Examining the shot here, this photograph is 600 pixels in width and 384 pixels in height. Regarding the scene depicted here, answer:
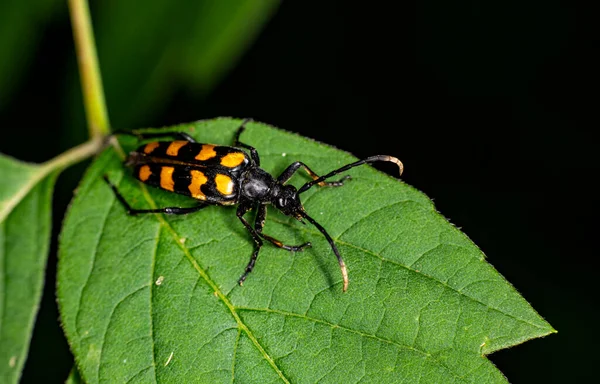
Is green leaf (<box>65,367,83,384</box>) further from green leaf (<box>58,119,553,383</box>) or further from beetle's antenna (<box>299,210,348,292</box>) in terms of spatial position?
beetle's antenna (<box>299,210,348,292</box>)

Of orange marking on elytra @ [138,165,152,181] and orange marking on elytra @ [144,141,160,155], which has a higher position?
orange marking on elytra @ [138,165,152,181]

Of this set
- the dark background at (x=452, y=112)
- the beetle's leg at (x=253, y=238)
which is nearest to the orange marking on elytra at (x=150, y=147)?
the beetle's leg at (x=253, y=238)

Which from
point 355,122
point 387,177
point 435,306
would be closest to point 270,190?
point 387,177

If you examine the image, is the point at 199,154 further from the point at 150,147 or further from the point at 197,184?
the point at 150,147

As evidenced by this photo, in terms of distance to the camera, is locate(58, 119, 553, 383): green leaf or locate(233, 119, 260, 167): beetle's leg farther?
locate(233, 119, 260, 167): beetle's leg

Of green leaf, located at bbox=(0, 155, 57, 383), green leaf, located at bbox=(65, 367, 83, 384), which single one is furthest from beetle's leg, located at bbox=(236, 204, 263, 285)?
green leaf, located at bbox=(0, 155, 57, 383)

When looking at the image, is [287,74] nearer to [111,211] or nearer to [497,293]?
[111,211]
